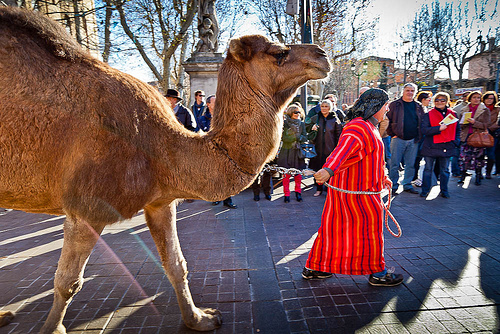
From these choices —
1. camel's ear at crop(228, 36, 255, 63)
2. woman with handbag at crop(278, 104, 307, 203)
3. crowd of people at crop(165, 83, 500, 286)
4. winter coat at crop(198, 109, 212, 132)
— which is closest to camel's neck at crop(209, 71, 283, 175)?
camel's ear at crop(228, 36, 255, 63)

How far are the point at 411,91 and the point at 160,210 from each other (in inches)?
264

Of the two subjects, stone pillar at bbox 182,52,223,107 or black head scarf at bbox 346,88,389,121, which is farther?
stone pillar at bbox 182,52,223,107

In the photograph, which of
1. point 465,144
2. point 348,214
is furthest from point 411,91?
point 348,214

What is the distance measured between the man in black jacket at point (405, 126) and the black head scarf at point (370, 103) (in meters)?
4.68

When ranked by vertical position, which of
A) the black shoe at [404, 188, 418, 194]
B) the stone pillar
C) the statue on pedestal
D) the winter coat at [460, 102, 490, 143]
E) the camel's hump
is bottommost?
the black shoe at [404, 188, 418, 194]

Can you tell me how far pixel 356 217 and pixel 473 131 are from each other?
7780mm

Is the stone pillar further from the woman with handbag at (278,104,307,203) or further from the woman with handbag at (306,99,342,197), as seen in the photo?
the woman with handbag at (278,104,307,203)

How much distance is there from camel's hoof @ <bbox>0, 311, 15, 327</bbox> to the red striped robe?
2994mm

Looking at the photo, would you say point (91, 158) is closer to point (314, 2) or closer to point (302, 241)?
point (302, 241)

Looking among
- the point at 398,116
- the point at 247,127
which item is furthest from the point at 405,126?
the point at 247,127

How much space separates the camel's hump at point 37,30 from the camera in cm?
213

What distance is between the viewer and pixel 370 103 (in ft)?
10.7

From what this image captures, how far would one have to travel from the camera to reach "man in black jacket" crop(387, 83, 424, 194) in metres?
7.43

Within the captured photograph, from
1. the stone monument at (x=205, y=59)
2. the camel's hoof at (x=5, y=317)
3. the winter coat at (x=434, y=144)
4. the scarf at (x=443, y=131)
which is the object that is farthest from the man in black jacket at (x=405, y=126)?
the camel's hoof at (x=5, y=317)
